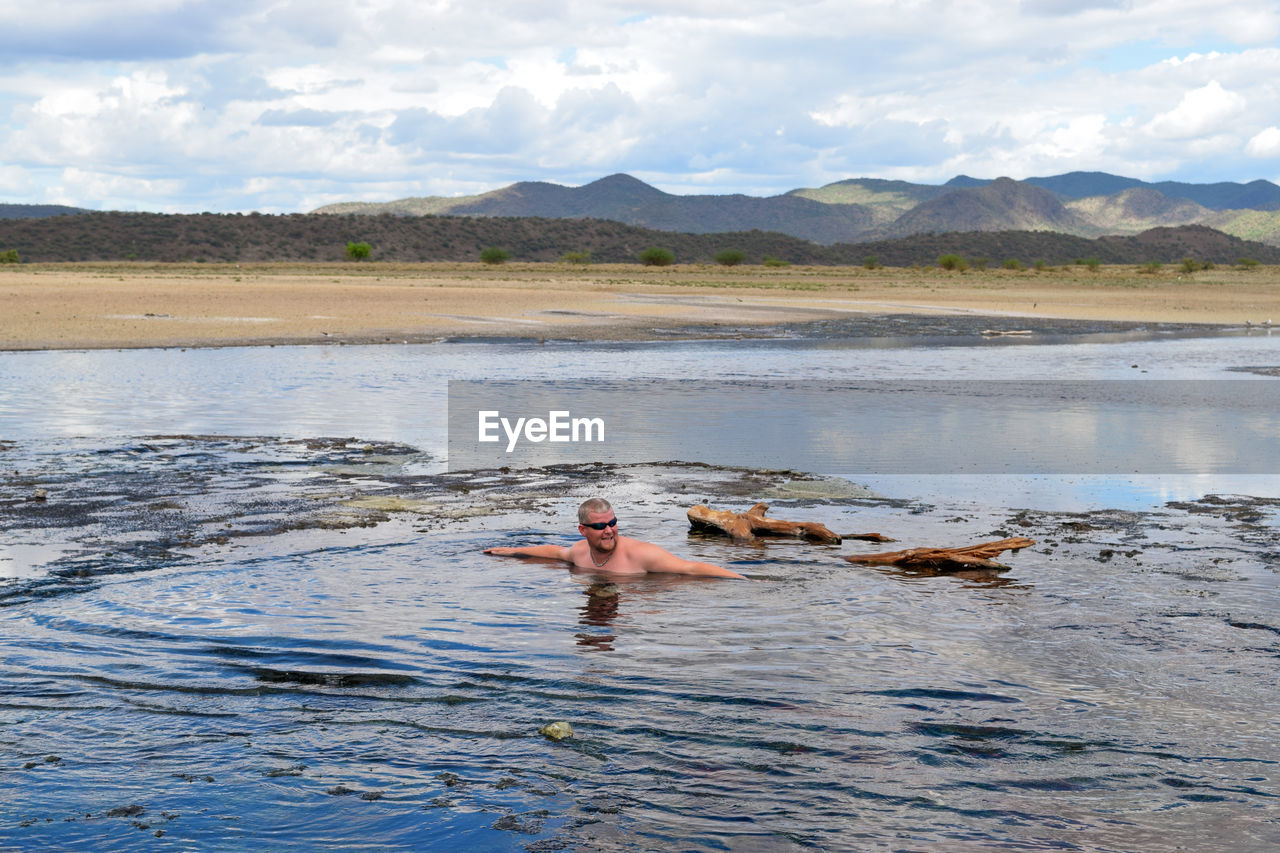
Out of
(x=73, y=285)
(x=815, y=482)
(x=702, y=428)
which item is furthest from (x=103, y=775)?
(x=73, y=285)

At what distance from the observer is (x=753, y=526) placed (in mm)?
10234

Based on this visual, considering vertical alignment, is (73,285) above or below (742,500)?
above

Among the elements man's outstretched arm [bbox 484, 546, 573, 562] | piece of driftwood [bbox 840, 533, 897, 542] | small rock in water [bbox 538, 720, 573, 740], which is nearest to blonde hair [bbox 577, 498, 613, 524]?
man's outstretched arm [bbox 484, 546, 573, 562]

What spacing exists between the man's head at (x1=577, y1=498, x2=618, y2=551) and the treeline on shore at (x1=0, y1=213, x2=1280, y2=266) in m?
96.5

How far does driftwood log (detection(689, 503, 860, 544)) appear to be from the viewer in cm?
1009

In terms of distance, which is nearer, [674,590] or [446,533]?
[674,590]

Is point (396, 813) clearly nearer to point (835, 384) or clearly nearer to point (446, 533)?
point (446, 533)

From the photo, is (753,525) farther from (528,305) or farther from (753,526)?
(528,305)

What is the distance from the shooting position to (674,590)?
8805 mm

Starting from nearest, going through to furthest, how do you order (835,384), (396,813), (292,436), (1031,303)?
1. (396,813)
2. (292,436)
3. (835,384)
4. (1031,303)

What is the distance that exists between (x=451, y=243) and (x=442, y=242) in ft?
3.27

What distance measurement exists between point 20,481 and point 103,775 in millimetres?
7678
